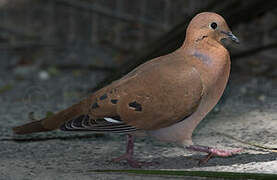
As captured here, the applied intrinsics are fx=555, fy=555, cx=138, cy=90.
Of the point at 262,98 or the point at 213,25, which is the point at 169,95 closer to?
the point at 213,25

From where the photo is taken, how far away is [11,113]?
389cm

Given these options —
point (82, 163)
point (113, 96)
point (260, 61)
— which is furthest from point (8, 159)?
point (260, 61)

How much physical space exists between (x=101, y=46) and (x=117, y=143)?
10.7 ft

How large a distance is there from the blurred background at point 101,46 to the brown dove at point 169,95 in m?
1.25

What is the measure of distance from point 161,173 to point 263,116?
55.3 inches

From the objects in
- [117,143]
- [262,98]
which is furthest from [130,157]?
[262,98]

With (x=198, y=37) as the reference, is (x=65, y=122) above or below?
below

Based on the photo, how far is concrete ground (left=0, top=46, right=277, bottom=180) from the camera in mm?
2475

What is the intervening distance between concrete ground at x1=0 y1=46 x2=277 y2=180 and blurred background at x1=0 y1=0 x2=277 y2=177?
25 millimetres

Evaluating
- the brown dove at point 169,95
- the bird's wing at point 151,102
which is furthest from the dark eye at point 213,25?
the bird's wing at point 151,102

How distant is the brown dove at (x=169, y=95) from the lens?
241 cm

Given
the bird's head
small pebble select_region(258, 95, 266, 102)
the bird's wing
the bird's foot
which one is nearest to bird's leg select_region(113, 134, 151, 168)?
the bird's foot

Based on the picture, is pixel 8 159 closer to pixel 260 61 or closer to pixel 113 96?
pixel 113 96

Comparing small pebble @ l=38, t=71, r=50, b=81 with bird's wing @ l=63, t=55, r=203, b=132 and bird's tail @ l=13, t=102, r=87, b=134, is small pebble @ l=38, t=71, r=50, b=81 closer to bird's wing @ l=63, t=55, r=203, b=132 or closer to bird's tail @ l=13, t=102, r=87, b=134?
bird's tail @ l=13, t=102, r=87, b=134
